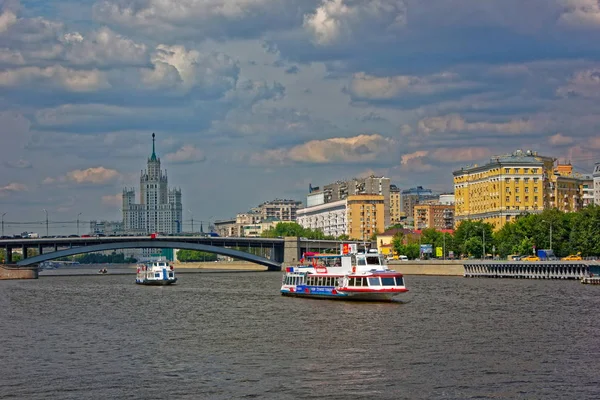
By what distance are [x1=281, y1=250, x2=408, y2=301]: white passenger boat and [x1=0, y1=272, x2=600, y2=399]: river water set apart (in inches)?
67.6

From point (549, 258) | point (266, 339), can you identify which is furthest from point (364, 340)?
point (549, 258)

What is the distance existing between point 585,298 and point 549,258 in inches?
2181

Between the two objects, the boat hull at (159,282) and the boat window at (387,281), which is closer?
the boat window at (387,281)

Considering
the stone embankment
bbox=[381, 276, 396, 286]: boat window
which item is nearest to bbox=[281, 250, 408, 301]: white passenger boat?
bbox=[381, 276, 396, 286]: boat window

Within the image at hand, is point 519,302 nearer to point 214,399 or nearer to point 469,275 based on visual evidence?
point 214,399

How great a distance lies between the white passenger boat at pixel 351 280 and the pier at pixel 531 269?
125ft

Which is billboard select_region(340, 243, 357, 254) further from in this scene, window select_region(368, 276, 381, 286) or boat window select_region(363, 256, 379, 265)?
window select_region(368, 276, 381, 286)

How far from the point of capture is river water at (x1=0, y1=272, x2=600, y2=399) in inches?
1587

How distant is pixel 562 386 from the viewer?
4019 centimetres

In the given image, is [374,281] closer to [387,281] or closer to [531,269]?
[387,281]

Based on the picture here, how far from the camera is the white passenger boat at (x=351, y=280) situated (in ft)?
271

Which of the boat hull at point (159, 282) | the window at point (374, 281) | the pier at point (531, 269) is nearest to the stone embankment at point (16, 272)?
the boat hull at point (159, 282)

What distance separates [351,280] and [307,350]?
3366cm

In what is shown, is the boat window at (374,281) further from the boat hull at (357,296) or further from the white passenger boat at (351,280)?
the boat hull at (357,296)
